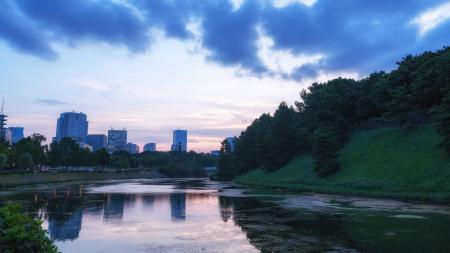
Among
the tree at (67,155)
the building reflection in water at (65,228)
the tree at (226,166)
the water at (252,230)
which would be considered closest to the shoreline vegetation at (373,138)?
the water at (252,230)

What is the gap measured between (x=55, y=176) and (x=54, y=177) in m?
1.67

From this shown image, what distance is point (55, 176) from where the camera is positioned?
10875 centimetres

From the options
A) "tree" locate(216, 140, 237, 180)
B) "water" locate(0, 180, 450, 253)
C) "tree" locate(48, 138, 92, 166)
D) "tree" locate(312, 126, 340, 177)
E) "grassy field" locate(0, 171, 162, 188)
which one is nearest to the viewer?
"water" locate(0, 180, 450, 253)

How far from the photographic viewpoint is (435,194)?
38.0 metres

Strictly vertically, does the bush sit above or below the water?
above

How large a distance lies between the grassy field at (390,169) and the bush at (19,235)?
1363 inches

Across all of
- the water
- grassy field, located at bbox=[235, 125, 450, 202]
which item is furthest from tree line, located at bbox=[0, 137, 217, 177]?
the water

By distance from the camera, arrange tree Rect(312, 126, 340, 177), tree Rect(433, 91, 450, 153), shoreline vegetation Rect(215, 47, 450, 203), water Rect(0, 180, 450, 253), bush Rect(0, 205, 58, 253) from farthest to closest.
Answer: tree Rect(312, 126, 340, 177), shoreline vegetation Rect(215, 47, 450, 203), tree Rect(433, 91, 450, 153), water Rect(0, 180, 450, 253), bush Rect(0, 205, 58, 253)

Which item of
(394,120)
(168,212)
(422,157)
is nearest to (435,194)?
(422,157)

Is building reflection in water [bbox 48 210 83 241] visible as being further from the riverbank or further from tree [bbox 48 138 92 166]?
tree [bbox 48 138 92 166]

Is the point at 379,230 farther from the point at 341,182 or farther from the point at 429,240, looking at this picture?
the point at 341,182

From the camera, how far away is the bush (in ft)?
29.3

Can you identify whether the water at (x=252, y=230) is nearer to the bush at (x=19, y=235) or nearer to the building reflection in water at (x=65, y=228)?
the building reflection in water at (x=65, y=228)

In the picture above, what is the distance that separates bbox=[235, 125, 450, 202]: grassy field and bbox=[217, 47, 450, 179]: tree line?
218cm
